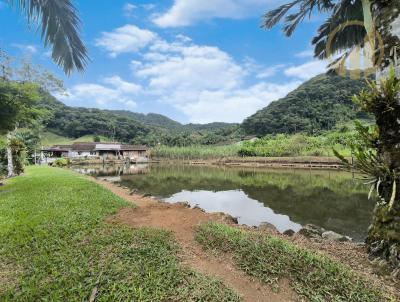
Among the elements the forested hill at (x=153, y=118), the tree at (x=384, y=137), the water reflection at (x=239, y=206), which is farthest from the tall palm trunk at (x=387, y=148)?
the forested hill at (x=153, y=118)

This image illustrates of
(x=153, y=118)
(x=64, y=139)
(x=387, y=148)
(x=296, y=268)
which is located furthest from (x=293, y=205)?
(x=153, y=118)

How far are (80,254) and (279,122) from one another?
2704 inches

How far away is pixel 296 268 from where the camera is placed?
3996mm

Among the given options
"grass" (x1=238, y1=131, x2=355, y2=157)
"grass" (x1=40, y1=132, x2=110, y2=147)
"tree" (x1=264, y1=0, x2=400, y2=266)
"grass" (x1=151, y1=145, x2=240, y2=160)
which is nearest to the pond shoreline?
"grass" (x1=151, y1=145, x2=240, y2=160)

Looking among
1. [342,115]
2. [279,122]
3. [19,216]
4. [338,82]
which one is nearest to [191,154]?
[279,122]

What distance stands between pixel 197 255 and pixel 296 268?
1.58 meters

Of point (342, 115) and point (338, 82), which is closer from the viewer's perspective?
point (342, 115)

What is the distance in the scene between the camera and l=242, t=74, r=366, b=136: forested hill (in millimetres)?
61062

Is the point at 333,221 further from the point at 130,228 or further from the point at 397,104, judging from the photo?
the point at 130,228

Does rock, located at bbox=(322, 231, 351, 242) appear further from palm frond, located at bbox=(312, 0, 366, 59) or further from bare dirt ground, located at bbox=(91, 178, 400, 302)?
palm frond, located at bbox=(312, 0, 366, 59)

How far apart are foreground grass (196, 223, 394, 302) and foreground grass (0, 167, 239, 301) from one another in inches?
29.0

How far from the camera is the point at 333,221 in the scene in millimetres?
9477

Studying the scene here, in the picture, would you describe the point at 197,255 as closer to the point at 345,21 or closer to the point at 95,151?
the point at 345,21

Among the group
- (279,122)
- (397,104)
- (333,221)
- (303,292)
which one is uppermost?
Answer: (279,122)
